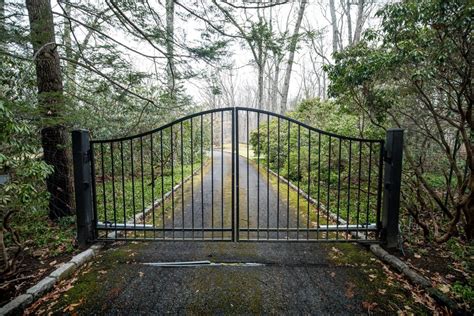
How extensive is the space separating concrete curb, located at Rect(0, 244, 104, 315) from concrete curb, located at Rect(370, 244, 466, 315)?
3.34m

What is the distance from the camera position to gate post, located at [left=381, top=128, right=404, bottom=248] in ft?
8.89

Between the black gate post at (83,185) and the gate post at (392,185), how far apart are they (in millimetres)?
3563

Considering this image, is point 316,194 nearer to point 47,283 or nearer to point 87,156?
point 87,156

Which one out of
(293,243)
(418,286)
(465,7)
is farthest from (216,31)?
(418,286)

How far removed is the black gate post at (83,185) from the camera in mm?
2828

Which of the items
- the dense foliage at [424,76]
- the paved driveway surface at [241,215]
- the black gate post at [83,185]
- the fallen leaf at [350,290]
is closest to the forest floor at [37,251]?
the black gate post at [83,185]

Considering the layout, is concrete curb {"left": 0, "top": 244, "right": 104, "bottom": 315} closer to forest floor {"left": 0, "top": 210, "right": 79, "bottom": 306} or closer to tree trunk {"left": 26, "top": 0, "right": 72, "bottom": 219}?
forest floor {"left": 0, "top": 210, "right": 79, "bottom": 306}

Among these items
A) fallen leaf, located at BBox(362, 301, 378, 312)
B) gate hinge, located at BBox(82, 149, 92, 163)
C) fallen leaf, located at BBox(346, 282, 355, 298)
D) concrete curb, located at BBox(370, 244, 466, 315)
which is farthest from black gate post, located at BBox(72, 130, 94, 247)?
concrete curb, located at BBox(370, 244, 466, 315)

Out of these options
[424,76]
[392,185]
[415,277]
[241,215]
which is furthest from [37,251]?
[424,76]

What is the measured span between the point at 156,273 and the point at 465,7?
4.00 m

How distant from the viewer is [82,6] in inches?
143

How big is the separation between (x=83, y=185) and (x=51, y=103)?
1.25 m

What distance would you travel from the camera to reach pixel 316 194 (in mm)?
5516

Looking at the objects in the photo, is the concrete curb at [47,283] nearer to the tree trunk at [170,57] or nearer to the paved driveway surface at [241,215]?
the paved driveway surface at [241,215]
